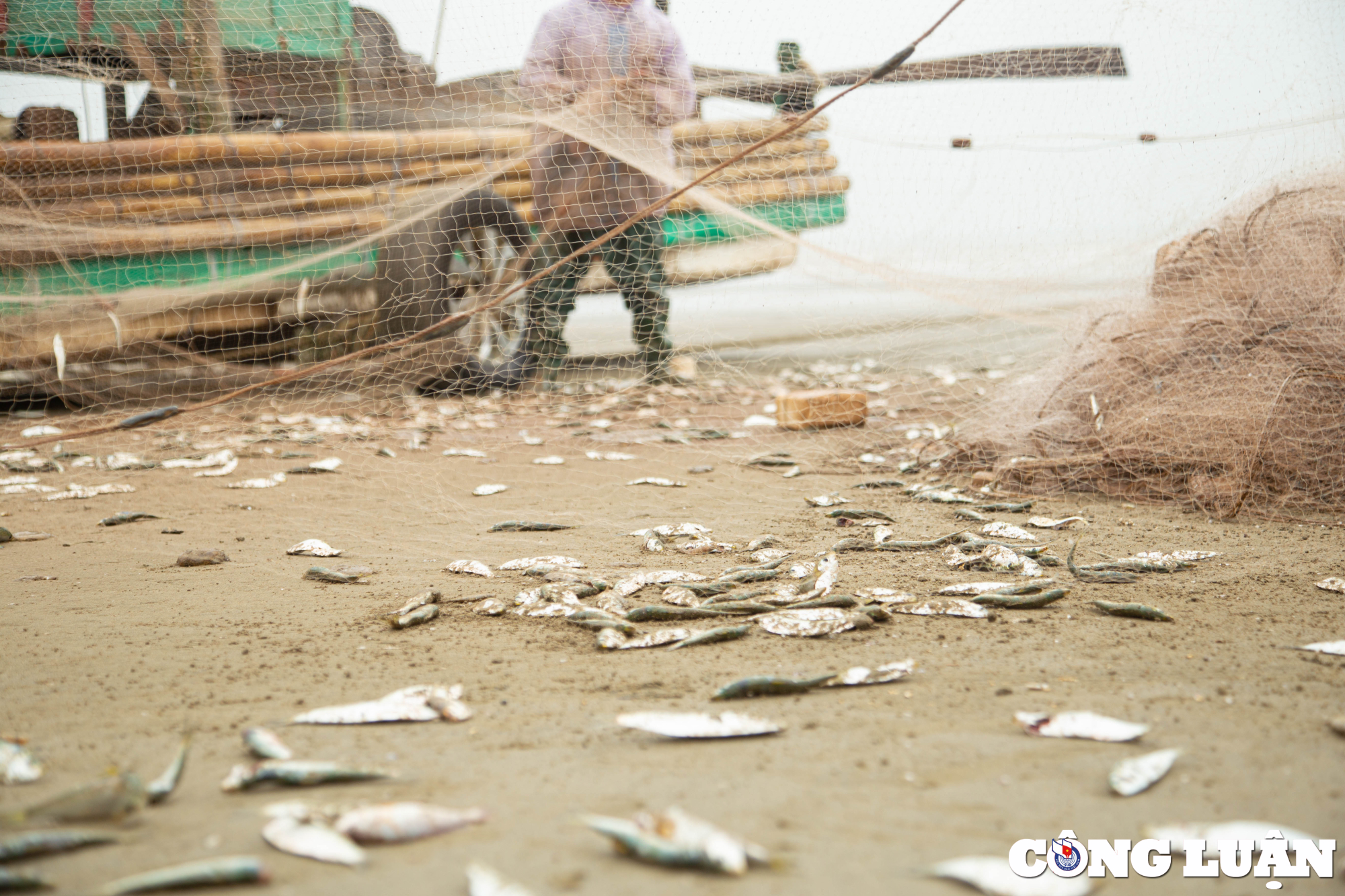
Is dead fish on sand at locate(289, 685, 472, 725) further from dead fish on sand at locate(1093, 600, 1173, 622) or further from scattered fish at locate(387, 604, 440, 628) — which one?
dead fish on sand at locate(1093, 600, 1173, 622)

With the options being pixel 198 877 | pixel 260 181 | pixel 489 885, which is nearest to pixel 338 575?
pixel 198 877

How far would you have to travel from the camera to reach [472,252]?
535 cm

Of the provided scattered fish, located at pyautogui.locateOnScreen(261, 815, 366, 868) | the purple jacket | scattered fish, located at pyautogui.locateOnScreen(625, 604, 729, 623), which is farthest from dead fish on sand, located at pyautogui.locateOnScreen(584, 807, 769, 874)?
the purple jacket

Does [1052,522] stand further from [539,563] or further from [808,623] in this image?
[539,563]

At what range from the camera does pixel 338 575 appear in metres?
2.33

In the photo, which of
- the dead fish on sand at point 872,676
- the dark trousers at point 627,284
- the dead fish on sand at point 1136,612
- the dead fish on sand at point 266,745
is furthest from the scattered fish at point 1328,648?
the dark trousers at point 627,284

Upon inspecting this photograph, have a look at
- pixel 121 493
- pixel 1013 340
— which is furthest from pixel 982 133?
pixel 121 493

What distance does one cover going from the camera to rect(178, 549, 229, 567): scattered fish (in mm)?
2490

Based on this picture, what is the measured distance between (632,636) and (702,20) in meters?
3.10

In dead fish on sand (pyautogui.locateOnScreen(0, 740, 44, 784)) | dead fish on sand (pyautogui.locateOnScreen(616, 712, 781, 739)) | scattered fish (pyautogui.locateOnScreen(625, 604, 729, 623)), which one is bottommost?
scattered fish (pyautogui.locateOnScreen(625, 604, 729, 623))

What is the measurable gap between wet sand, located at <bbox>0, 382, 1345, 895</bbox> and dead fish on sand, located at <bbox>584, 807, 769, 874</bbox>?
0.05ft

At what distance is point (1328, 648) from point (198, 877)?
1.82 meters

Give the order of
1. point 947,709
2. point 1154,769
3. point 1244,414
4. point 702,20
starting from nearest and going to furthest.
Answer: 1. point 1154,769
2. point 947,709
3. point 1244,414
4. point 702,20

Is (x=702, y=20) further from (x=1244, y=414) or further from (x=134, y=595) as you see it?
(x=134, y=595)
